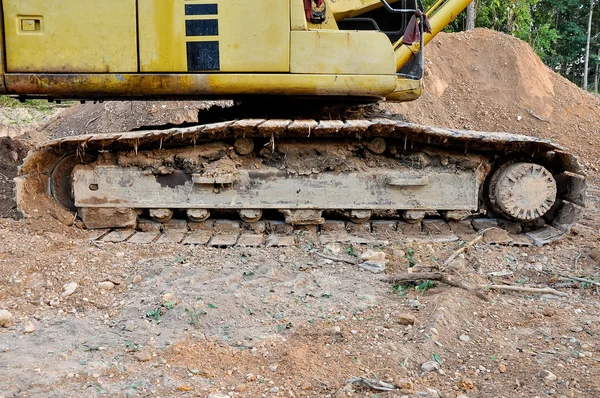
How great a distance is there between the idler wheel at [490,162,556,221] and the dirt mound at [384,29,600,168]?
5606mm

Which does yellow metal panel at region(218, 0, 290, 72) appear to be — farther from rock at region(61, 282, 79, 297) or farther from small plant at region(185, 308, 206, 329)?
small plant at region(185, 308, 206, 329)

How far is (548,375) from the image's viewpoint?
10.0ft

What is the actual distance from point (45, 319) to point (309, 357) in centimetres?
173

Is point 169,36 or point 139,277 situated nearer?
point 139,277

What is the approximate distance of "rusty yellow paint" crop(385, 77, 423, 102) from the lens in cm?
603

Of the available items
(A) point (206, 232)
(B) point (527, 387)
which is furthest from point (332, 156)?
(B) point (527, 387)

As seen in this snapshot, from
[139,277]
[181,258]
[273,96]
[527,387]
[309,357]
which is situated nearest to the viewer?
[527,387]

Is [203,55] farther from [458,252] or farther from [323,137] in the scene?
[458,252]

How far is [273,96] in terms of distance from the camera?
555 cm

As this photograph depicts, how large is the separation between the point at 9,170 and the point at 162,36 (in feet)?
11.7

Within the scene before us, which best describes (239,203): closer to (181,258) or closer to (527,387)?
(181,258)

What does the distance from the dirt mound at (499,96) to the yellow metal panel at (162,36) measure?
22.2 feet

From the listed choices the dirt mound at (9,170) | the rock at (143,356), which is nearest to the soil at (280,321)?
the rock at (143,356)

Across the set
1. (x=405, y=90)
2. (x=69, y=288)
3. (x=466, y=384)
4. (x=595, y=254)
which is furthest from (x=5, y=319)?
(x=595, y=254)
